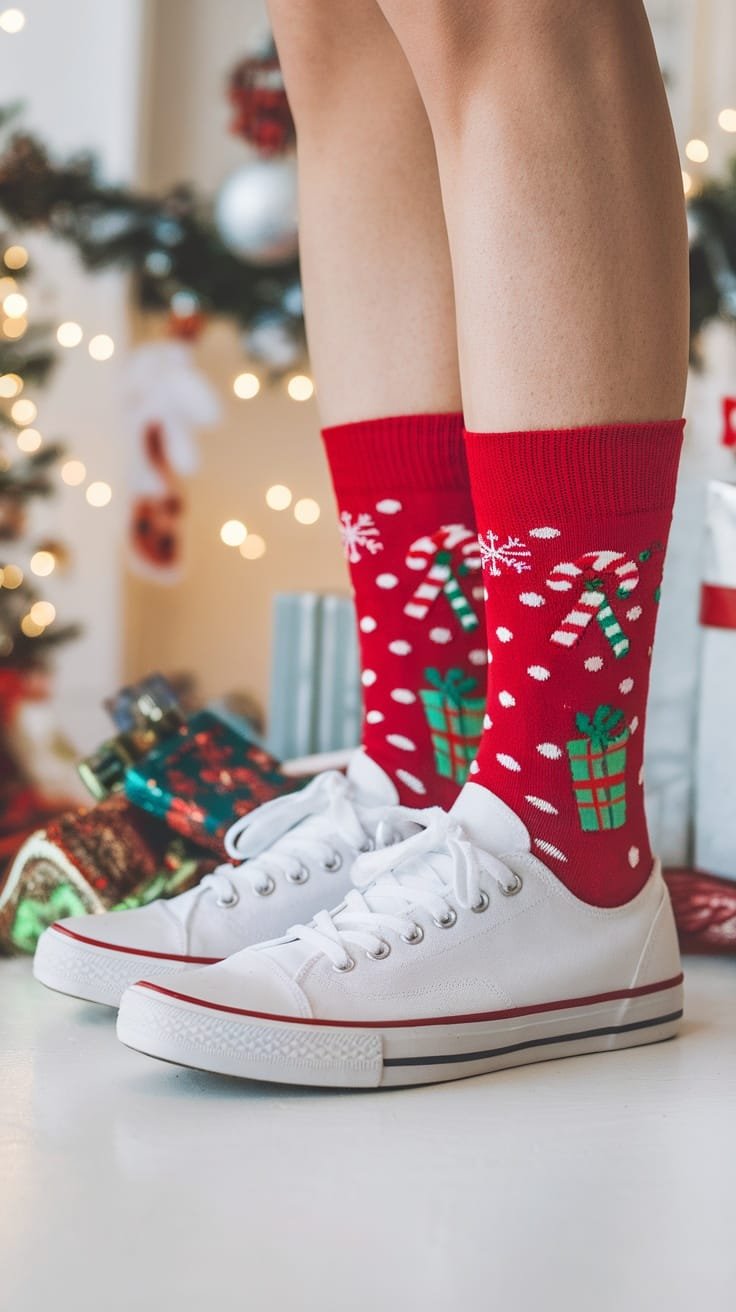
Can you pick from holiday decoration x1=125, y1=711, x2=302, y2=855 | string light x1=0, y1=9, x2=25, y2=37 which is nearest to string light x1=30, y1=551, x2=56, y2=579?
string light x1=0, y1=9, x2=25, y2=37

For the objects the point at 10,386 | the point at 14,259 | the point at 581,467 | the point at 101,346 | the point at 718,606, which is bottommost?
the point at 718,606

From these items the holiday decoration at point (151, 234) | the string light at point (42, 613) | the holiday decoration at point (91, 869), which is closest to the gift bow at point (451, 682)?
the holiday decoration at point (91, 869)

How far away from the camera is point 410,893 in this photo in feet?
2.02

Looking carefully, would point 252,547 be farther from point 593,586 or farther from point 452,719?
point 593,586

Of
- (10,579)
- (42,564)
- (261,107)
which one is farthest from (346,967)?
(42,564)

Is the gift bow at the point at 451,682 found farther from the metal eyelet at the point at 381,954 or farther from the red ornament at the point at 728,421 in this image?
the red ornament at the point at 728,421

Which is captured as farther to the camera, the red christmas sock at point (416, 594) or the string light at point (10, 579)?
the string light at point (10, 579)

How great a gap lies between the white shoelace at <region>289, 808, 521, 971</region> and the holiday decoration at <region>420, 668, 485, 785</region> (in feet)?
0.41

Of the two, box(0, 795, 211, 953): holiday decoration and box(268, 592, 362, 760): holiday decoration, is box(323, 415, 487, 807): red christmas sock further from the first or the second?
box(268, 592, 362, 760): holiday decoration

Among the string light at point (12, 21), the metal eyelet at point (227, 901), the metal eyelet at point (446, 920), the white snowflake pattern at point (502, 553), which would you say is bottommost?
the metal eyelet at point (227, 901)

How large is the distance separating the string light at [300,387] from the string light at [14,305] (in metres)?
0.60

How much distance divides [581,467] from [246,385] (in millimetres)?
2314

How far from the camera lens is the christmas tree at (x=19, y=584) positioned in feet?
7.23

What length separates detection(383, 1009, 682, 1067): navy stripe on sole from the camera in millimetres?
581
